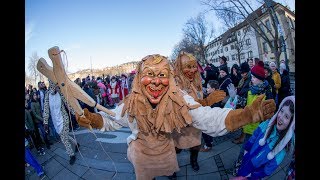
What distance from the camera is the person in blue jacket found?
1405 millimetres

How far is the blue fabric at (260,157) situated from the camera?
1.50 metres

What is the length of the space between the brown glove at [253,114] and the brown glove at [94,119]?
0.96 m

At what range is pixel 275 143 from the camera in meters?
1.49

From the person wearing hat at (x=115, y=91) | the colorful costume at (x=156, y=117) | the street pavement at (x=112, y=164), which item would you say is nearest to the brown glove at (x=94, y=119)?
the colorful costume at (x=156, y=117)

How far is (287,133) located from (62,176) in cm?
206

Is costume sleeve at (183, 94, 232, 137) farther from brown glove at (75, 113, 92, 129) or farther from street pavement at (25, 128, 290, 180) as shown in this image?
street pavement at (25, 128, 290, 180)

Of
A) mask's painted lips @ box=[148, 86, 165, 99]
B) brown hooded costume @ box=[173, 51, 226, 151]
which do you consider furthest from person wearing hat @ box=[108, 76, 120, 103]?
mask's painted lips @ box=[148, 86, 165, 99]

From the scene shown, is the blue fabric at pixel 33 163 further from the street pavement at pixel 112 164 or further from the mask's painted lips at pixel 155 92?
the mask's painted lips at pixel 155 92

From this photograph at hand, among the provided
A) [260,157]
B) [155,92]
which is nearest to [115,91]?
[155,92]

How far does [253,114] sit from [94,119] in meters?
1.13

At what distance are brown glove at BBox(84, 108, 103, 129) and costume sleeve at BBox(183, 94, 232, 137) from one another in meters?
0.72

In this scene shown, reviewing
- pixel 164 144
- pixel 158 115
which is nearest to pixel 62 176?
pixel 164 144
